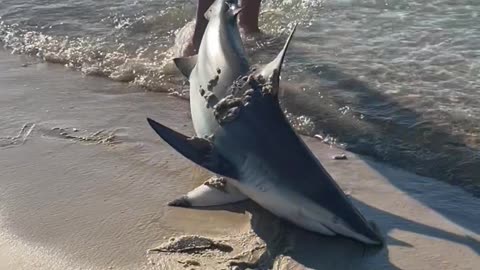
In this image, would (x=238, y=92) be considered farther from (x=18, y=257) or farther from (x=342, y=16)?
(x=342, y=16)

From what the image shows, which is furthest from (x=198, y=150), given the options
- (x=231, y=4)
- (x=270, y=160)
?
(x=231, y=4)

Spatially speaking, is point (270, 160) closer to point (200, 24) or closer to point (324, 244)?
point (324, 244)

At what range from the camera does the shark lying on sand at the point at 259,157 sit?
139 inches

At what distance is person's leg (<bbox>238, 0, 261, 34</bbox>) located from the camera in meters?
6.97

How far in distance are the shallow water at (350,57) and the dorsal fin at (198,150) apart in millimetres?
1288

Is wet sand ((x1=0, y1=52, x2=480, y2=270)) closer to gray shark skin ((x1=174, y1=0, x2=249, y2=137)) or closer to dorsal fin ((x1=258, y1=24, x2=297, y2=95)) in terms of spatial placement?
gray shark skin ((x1=174, y1=0, x2=249, y2=137))

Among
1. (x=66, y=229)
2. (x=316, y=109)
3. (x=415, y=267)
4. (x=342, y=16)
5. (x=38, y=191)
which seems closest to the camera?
(x=415, y=267)

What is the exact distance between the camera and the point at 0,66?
21.6 feet

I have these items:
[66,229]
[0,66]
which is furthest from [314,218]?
[0,66]

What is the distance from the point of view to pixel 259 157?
3703 mm

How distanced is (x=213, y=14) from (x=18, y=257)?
7.14 feet

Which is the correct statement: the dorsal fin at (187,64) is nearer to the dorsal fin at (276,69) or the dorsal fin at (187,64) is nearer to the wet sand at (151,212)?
the wet sand at (151,212)

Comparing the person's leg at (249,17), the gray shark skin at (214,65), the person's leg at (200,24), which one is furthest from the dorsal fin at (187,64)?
the person's leg at (249,17)

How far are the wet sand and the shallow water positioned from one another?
14.1 inches
